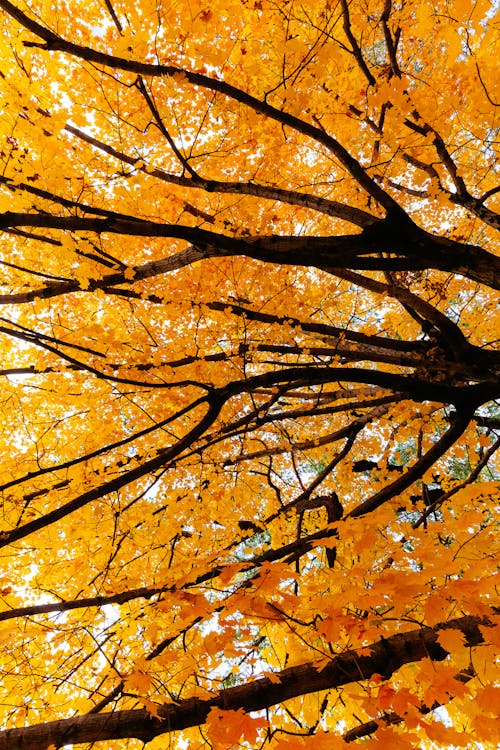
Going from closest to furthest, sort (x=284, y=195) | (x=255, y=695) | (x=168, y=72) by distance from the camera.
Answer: (x=255, y=695), (x=168, y=72), (x=284, y=195)

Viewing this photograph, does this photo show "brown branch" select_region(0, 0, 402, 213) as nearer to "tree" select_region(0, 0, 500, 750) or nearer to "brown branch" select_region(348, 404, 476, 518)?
"tree" select_region(0, 0, 500, 750)

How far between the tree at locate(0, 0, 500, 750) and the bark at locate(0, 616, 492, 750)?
0.01 meters

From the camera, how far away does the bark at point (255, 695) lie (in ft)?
6.20

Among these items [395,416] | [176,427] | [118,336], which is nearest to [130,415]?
[176,427]

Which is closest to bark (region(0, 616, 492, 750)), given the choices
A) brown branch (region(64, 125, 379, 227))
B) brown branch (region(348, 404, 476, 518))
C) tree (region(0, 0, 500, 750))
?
tree (region(0, 0, 500, 750))

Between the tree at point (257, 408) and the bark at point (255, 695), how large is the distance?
0.4 inches

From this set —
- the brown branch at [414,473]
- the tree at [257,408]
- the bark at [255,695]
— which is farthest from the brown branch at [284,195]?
the bark at [255,695]

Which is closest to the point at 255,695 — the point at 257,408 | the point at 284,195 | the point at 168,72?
the point at 257,408

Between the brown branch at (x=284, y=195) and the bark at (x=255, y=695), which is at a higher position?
the brown branch at (x=284, y=195)

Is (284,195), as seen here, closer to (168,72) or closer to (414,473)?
(168,72)

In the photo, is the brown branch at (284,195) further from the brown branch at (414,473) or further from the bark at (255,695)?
the bark at (255,695)

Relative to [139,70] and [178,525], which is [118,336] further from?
[139,70]

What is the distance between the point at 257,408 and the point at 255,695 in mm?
2044

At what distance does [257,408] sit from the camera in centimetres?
363
